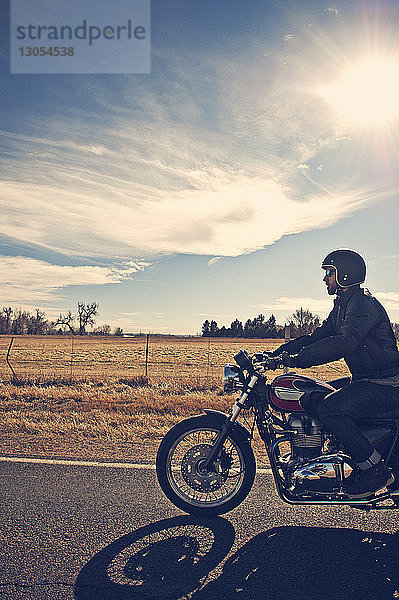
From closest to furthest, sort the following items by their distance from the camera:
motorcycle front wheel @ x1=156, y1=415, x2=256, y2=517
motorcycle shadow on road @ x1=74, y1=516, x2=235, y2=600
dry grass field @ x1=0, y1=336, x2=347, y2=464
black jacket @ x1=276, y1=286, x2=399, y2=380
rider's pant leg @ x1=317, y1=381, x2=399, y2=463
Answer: motorcycle shadow on road @ x1=74, y1=516, x2=235, y2=600 < rider's pant leg @ x1=317, y1=381, x2=399, y2=463 < black jacket @ x1=276, y1=286, x2=399, y2=380 < motorcycle front wheel @ x1=156, y1=415, x2=256, y2=517 < dry grass field @ x1=0, y1=336, x2=347, y2=464

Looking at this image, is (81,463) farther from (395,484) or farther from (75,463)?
(395,484)

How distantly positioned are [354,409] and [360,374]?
1.27ft

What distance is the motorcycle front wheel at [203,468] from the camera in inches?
179

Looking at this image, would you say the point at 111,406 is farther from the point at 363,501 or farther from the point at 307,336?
the point at 363,501

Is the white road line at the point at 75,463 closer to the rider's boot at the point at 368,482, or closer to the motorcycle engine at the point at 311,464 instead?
the motorcycle engine at the point at 311,464

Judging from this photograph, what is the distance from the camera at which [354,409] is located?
420 centimetres

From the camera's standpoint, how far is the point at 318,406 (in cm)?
430

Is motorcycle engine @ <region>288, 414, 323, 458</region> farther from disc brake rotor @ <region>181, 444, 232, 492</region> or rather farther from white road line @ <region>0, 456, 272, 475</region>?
white road line @ <region>0, 456, 272, 475</region>

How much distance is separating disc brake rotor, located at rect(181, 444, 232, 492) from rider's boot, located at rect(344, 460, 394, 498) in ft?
3.59

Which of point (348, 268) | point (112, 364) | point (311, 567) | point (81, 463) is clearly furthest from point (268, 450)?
point (112, 364)

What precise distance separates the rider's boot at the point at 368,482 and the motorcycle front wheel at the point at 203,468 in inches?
35.0

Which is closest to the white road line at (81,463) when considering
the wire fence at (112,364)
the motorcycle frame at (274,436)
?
the motorcycle frame at (274,436)

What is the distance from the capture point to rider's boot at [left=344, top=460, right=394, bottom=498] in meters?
4.21

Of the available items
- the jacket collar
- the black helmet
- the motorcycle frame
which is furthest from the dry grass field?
the black helmet
